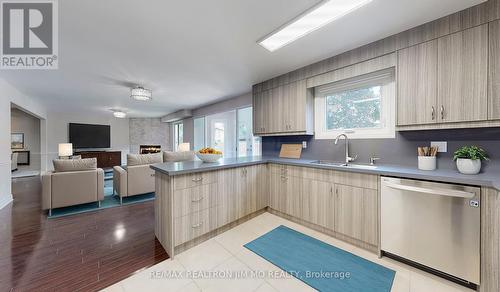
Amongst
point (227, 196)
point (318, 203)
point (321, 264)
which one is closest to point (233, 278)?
point (321, 264)

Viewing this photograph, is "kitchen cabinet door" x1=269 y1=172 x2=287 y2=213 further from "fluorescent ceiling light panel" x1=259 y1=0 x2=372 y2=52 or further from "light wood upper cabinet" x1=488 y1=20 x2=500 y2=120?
"light wood upper cabinet" x1=488 y1=20 x2=500 y2=120

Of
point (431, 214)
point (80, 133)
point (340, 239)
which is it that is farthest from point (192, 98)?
point (80, 133)

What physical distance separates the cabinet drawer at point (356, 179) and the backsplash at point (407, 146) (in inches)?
22.0

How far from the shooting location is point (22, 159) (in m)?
7.68

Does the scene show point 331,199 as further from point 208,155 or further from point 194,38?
point 194,38

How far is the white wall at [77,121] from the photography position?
294 inches

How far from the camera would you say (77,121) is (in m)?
7.93

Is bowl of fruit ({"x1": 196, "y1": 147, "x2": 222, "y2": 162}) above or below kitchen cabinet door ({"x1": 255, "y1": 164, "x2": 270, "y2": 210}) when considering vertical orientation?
above

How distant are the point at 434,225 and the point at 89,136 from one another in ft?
35.5

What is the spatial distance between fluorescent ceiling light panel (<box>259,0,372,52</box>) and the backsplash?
62.3 inches

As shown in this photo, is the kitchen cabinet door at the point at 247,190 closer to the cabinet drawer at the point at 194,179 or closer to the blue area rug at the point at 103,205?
the cabinet drawer at the point at 194,179

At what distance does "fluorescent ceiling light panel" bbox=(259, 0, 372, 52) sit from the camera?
1.52 meters

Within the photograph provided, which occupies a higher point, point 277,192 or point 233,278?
point 277,192

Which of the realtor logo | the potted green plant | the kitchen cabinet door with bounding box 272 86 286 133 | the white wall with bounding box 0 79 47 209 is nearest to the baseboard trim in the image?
the white wall with bounding box 0 79 47 209
